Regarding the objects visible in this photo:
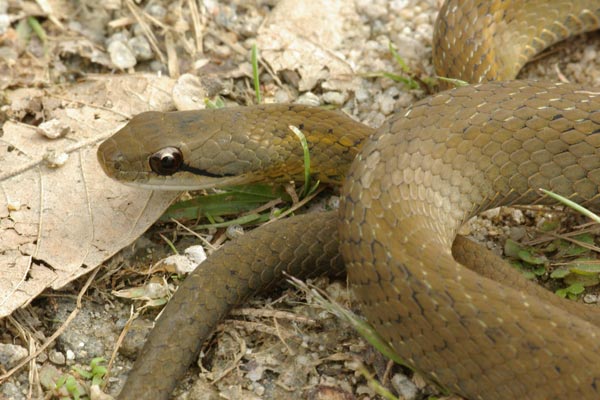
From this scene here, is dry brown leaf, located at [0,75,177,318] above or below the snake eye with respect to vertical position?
below

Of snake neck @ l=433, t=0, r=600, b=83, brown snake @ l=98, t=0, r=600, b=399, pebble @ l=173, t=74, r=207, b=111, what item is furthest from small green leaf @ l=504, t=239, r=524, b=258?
pebble @ l=173, t=74, r=207, b=111

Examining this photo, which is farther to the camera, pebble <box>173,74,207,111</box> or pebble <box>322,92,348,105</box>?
pebble <box>322,92,348,105</box>

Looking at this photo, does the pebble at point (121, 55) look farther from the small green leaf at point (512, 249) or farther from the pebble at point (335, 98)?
the small green leaf at point (512, 249)

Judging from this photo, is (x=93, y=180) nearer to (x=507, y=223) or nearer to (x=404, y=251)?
(x=404, y=251)

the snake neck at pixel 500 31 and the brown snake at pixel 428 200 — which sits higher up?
the snake neck at pixel 500 31

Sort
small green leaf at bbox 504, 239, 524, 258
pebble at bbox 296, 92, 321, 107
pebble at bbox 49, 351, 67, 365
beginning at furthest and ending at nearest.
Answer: pebble at bbox 296, 92, 321, 107
small green leaf at bbox 504, 239, 524, 258
pebble at bbox 49, 351, 67, 365

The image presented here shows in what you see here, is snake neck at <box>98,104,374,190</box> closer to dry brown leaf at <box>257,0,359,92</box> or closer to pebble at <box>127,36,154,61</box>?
dry brown leaf at <box>257,0,359,92</box>

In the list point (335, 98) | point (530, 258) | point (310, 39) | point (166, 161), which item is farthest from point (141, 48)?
point (530, 258)

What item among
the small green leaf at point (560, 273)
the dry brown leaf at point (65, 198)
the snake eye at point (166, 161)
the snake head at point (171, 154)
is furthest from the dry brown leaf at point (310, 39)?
the small green leaf at point (560, 273)
